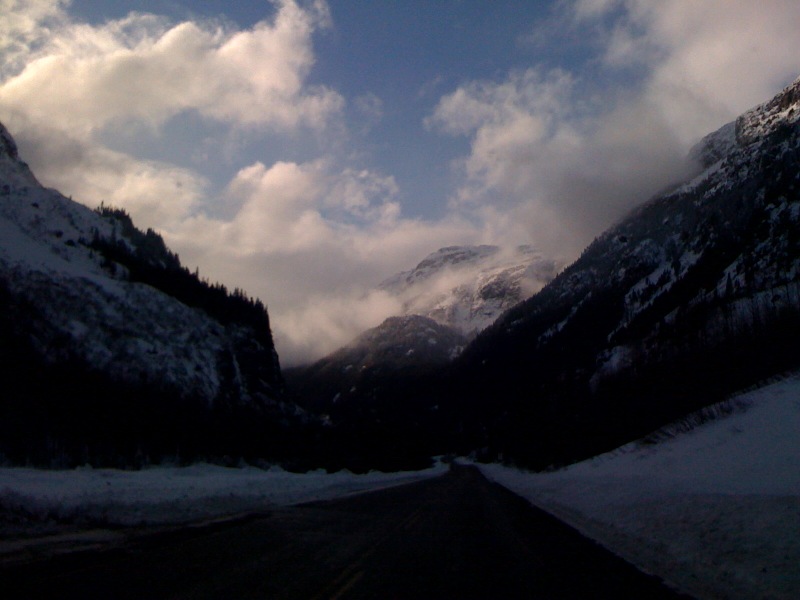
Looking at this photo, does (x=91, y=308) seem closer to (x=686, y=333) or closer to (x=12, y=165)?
(x=12, y=165)

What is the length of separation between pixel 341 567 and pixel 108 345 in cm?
8435

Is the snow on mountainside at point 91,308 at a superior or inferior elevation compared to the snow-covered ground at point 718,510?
superior

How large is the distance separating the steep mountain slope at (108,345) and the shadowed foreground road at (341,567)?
156 feet

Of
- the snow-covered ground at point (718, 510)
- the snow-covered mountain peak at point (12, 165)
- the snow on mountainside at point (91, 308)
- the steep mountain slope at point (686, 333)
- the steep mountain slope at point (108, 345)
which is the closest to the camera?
the snow-covered ground at point (718, 510)

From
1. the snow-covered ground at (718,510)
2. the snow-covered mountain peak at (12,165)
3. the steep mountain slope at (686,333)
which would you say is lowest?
the snow-covered ground at (718,510)

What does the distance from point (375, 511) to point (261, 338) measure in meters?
111

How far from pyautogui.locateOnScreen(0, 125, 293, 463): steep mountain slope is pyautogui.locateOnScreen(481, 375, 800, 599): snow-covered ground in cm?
5026

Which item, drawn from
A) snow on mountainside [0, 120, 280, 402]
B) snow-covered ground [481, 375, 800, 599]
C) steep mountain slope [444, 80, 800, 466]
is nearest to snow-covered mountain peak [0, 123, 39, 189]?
snow on mountainside [0, 120, 280, 402]

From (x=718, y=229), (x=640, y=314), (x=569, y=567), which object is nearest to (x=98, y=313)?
(x=569, y=567)

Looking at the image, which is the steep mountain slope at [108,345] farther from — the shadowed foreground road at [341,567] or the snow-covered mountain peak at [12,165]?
the shadowed foreground road at [341,567]

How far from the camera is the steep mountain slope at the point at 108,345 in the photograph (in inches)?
2562

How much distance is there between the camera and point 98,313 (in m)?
87.2

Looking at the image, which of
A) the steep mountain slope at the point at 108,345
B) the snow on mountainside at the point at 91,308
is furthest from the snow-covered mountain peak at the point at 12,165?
the snow on mountainside at the point at 91,308

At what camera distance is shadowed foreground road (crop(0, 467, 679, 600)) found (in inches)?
337
